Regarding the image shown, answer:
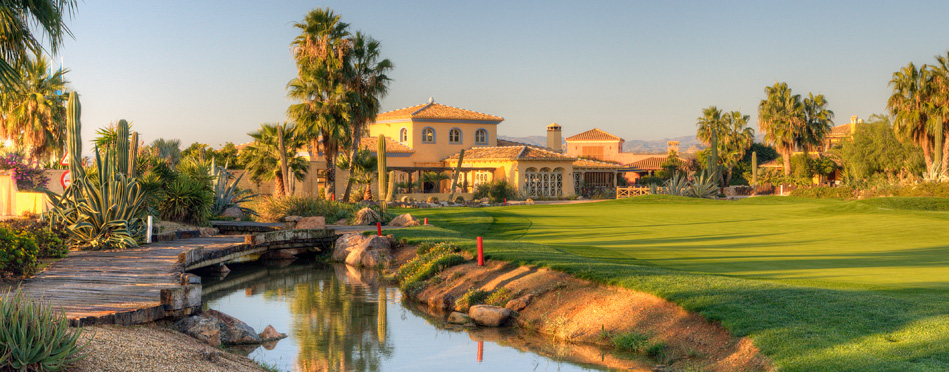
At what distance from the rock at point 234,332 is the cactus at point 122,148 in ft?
22.5

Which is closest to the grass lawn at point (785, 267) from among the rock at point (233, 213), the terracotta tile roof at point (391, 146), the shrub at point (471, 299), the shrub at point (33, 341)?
the shrub at point (471, 299)

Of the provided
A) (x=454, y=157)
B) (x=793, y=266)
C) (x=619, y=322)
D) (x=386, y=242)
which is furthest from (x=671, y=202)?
(x=619, y=322)

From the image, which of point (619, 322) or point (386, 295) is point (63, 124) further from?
point (619, 322)

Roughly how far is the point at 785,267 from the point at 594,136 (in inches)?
2709

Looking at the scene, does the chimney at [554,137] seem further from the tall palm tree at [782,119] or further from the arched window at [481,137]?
the tall palm tree at [782,119]

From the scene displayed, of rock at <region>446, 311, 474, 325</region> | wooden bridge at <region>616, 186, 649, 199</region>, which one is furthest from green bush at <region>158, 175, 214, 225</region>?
wooden bridge at <region>616, 186, 649, 199</region>

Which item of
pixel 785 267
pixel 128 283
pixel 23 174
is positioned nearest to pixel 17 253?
pixel 128 283

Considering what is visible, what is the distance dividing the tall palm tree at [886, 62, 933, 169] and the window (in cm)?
2563

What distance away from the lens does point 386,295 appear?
15039 mm

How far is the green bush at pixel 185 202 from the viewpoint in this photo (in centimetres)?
2031

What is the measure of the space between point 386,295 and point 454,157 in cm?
3343

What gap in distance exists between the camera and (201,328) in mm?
9336

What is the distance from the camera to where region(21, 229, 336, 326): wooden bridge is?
8.62m

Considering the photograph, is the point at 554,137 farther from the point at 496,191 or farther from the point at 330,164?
the point at 330,164
